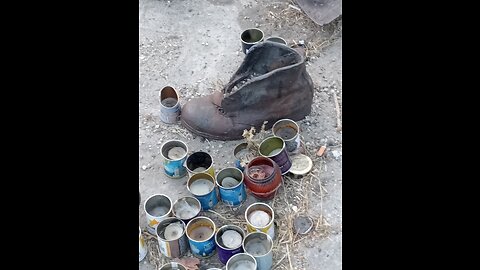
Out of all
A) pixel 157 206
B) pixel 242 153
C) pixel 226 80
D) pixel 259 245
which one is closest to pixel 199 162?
pixel 242 153

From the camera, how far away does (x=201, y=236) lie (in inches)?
151

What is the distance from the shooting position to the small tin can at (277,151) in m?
4.06

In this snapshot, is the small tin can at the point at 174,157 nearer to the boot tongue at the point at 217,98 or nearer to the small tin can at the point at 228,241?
the boot tongue at the point at 217,98

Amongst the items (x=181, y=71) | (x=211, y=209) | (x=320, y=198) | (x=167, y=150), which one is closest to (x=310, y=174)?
(x=320, y=198)

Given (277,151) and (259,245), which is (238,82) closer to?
(277,151)

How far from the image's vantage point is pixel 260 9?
17.8 feet

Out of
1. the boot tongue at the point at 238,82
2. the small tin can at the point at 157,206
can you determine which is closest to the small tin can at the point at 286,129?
the boot tongue at the point at 238,82

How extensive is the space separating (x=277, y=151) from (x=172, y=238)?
0.94 metres

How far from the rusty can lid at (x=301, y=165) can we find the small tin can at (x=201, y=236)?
692 millimetres

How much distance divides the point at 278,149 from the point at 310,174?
275mm

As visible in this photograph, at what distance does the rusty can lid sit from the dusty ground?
5 centimetres

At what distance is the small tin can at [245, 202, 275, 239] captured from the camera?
3.74 meters

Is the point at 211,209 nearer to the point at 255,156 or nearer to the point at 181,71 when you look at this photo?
the point at 255,156

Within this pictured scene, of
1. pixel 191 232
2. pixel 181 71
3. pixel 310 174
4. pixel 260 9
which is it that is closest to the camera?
pixel 191 232
